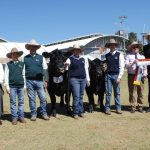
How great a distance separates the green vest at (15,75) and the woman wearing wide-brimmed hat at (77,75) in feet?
4.55

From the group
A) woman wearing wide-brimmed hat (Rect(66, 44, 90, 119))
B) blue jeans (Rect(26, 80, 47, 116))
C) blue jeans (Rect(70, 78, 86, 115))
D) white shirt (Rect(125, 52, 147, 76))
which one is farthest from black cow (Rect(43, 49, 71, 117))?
white shirt (Rect(125, 52, 147, 76))

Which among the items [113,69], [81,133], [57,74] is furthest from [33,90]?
[113,69]

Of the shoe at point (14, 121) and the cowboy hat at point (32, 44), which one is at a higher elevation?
the cowboy hat at point (32, 44)

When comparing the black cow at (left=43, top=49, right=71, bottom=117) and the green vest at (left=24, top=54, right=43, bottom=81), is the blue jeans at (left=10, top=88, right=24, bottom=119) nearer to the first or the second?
the green vest at (left=24, top=54, right=43, bottom=81)

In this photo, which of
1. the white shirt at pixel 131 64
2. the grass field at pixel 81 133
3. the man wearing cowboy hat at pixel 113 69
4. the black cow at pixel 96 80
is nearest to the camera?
the grass field at pixel 81 133

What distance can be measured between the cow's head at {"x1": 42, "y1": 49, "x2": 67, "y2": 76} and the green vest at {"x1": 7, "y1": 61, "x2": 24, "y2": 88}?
45.0 inches

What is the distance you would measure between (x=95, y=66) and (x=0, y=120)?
11.2ft

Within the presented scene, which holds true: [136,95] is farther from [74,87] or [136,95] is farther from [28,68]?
[28,68]

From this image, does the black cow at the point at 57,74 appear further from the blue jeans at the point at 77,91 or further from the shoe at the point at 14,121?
the shoe at the point at 14,121

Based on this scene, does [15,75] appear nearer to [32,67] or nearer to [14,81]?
[14,81]

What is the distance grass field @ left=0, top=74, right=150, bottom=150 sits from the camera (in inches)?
287

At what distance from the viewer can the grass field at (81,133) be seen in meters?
7.30

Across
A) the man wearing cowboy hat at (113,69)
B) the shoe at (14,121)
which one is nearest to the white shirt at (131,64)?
the man wearing cowboy hat at (113,69)

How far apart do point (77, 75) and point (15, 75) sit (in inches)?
69.8
